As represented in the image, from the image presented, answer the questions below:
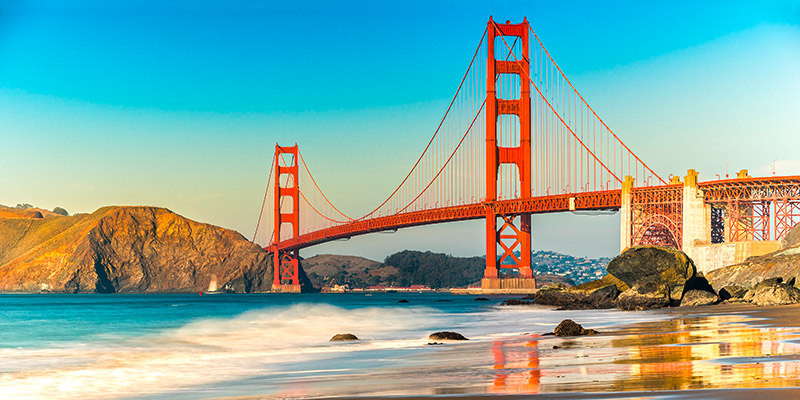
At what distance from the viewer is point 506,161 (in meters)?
71.3

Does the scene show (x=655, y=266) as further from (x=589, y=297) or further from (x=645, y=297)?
(x=589, y=297)

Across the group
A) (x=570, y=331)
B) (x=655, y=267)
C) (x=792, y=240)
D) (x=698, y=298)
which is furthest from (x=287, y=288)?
(x=570, y=331)

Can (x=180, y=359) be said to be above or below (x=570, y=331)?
below

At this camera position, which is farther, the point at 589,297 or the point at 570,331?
→ the point at 589,297

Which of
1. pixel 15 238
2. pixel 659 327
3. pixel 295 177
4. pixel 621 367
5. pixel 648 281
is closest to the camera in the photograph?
pixel 621 367

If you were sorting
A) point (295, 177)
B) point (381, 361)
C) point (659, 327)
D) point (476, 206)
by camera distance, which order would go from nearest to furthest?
1. point (381, 361)
2. point (659, 327)
3. point (476, 206)
4. point (295, 177)

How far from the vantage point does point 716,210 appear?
55.3 meters

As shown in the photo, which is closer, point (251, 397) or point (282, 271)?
point (251, 397)

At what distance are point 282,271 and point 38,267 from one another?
45.0 meters

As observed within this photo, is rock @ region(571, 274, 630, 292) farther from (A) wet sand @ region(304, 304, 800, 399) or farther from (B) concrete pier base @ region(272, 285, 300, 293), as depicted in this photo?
(B) concrete pier base @ region(272, 285, 300, 293)

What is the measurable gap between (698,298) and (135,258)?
122 m

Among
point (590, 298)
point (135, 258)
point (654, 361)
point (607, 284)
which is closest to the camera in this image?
point (654, 361)

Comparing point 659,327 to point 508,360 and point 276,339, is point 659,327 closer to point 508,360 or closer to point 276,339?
point 508,360

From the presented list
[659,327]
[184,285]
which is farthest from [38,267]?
[659,327]
